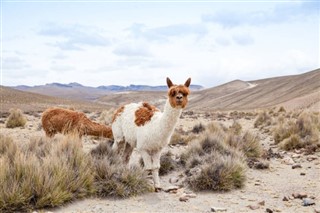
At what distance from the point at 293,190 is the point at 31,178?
4874mm

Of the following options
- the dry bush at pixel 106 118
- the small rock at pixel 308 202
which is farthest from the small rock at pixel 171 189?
the dry bush at pixel 106 118

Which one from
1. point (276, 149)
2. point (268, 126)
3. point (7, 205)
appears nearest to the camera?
point (7, 205)

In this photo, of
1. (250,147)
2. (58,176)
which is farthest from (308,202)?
(250,147)

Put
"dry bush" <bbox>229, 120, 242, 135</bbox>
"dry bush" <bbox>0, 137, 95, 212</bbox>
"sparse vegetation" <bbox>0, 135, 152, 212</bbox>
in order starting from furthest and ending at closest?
1. "dry bush" <bbox>229, 120, 242, 135</bbox>
2. "sparse vegetation" <bbox>0, 135, 152, 212</bbox>
3. "dry bush" <bbox>0, 137, 95, 212</bbox>

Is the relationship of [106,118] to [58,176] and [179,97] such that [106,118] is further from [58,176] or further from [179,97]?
[58,176]

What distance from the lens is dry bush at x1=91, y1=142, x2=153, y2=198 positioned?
7.18 metres

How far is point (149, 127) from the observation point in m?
7.80

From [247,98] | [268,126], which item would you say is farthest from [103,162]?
[247,98]

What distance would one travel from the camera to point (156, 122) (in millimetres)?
7738

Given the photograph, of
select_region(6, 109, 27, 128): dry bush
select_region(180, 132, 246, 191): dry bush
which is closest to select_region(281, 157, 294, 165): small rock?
select_region(180, 132, 246, 191): dry bush

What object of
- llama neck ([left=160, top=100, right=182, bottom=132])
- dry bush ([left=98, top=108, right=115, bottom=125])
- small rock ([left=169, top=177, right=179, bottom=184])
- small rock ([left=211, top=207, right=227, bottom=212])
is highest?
llama neck ([left=160, top=100, right=182, bottom=132])

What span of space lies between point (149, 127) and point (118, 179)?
108cm

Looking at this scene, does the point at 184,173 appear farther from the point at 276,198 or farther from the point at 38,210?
the point at 38,210

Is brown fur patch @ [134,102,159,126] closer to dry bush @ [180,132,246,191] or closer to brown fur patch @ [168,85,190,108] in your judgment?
brown fur patch @ [168,85,190,108]
